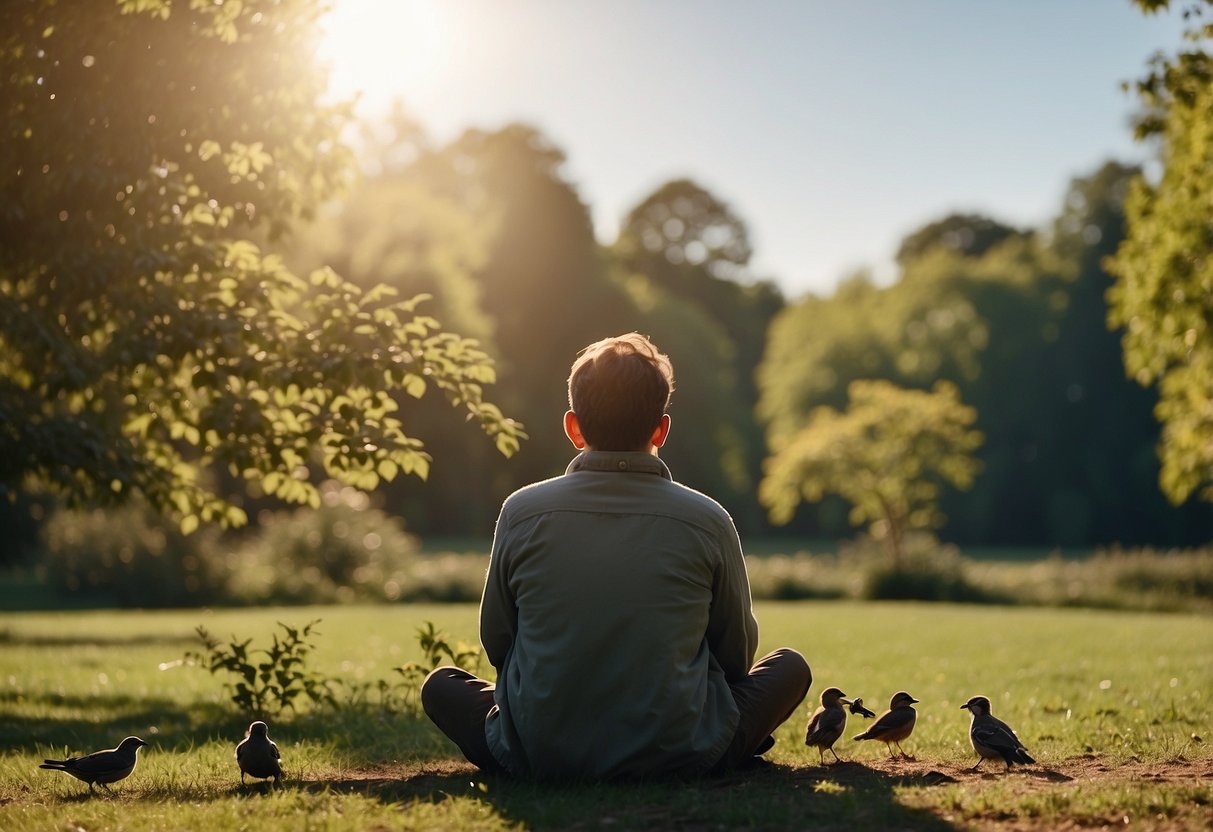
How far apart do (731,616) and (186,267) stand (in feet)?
16.0

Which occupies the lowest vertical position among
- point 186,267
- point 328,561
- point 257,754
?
point 328,561

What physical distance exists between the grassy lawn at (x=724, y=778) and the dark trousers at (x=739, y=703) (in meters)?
0.13

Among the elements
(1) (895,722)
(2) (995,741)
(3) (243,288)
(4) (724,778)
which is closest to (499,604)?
(4) (724,778)

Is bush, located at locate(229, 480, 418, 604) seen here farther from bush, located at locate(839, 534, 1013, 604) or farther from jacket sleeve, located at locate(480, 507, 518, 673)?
jacket sleeve, located at locate(480, 507, 518, 673)

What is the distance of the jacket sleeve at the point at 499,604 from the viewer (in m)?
4.68

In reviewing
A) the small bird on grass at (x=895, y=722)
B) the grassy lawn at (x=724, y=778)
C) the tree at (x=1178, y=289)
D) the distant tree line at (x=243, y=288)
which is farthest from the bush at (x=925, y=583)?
the small bird on grass at (x=895, y=722)

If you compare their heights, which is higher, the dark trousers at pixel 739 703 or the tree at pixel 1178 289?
the tree at pixel 1178 289

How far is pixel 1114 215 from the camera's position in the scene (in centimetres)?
5447

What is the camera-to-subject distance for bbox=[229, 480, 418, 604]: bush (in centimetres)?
2575

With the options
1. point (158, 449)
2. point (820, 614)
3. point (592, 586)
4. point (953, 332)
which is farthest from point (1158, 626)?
point (953, 332)

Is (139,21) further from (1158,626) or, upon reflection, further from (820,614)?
(1158,626)

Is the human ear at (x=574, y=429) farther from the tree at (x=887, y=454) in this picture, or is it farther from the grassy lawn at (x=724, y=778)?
the tree at (x=887, y=454)

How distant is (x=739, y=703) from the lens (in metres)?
4.95

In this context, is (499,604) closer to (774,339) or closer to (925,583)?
(925,583)
